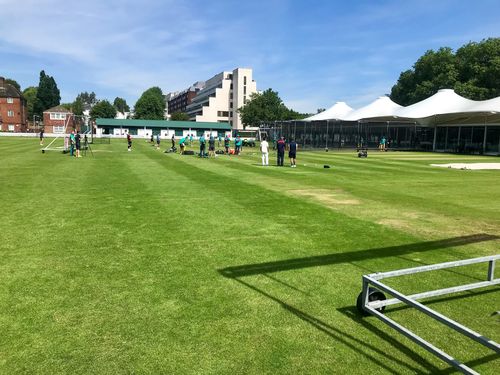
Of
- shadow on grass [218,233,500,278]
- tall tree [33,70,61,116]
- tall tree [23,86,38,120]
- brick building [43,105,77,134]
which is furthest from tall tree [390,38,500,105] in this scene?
tall tree [23,86,38,120]

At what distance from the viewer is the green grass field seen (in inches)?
148

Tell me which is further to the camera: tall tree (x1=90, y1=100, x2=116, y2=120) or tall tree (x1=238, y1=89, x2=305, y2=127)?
tall tree (x1=90, y1=100, x2=116, y2=120)

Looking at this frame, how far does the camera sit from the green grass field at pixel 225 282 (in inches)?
148

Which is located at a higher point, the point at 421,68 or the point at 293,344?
the point at 421,68

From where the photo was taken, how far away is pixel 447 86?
2613 inches

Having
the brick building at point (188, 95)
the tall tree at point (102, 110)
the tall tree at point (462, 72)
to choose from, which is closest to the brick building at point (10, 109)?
the tall tree at point (102, 110)

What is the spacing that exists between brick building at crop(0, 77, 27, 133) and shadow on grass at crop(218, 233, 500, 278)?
11101 centimetres

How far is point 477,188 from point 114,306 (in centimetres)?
1568

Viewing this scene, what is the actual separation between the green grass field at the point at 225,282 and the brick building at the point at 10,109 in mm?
102298

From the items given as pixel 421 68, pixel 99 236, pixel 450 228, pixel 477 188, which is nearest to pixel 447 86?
pixel 421 68

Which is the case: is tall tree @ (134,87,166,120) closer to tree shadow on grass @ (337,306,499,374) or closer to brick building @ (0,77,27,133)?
brick building @ (0,77,27,133)

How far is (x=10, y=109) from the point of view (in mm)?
98188

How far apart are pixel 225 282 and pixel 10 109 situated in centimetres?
11171

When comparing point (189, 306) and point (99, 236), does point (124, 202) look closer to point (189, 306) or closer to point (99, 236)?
point (99, 236)
